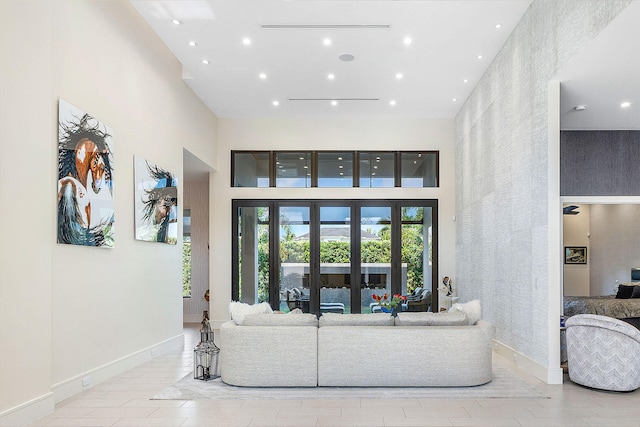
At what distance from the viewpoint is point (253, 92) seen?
29.5ft

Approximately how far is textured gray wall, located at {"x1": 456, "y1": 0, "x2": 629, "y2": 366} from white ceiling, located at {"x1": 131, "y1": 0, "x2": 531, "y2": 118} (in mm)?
487

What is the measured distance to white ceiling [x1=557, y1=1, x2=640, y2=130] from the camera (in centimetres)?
422

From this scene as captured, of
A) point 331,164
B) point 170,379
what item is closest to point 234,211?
point 331,164

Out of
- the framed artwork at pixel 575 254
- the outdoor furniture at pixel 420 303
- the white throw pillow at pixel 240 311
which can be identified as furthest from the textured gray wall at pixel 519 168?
the white throw pillow at pixel 240 311

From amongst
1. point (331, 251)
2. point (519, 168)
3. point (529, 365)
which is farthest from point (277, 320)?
point (331, 251)

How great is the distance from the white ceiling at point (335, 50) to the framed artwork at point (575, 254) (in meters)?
3.06

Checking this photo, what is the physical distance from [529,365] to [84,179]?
207 inches

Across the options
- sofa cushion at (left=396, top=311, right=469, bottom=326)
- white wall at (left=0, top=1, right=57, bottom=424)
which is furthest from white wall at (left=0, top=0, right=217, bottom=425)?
sofa cushion at (left=396, top=311, right=469, bottom=326)

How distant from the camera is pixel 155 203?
6980 millimetres

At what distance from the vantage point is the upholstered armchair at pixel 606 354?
4957 mm

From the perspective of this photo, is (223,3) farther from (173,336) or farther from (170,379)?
(173,336)

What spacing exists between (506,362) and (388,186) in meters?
4.78

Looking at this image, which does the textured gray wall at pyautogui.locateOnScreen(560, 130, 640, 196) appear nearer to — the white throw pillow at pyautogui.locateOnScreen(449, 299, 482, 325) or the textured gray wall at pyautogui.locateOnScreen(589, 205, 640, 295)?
the textured gray wall at pyautogui.locateOnScreen(589, 205, 640, 295)

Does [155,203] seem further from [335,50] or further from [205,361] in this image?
[335,50]
